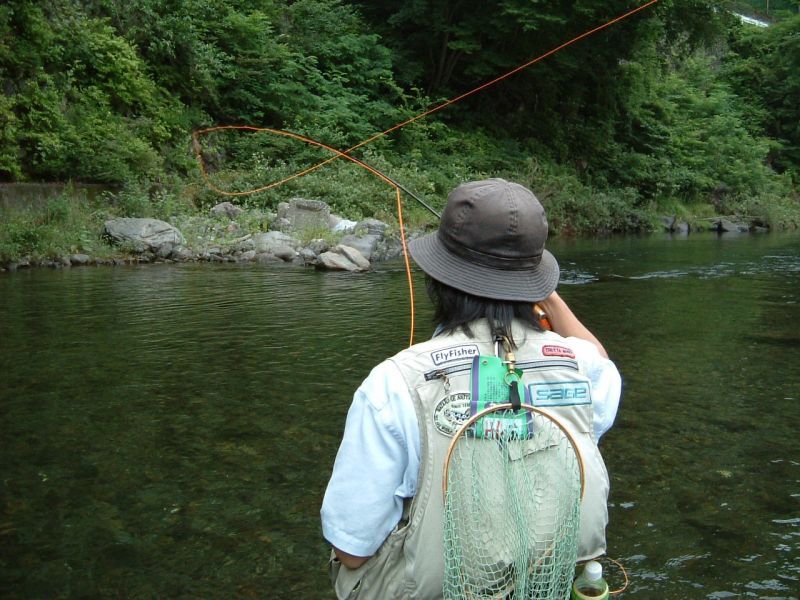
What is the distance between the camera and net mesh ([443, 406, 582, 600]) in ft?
5.09

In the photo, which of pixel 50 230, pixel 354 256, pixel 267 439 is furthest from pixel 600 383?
pixel 50 230

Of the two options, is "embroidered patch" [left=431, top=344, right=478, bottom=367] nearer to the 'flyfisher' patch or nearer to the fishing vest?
the fishing vest

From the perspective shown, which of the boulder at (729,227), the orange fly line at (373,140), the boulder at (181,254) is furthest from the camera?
the boulder at (729,227)

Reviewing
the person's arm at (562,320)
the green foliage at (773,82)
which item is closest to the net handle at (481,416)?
the person's arm at (562,320)

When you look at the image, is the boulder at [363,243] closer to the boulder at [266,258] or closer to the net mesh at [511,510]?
the boulder at [266,258]

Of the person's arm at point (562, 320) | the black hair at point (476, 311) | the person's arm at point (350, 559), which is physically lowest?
the person's arm at point (350, 559)

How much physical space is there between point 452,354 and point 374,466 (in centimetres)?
25

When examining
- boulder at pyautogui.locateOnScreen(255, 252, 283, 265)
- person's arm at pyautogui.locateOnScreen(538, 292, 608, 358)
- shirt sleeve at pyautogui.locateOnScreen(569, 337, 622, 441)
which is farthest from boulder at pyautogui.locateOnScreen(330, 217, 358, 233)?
shirt sleeve at pyautogui.locateOnScreen(569, 337, 622, 441)

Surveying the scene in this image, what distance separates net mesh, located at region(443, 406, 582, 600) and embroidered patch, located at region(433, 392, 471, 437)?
2 cm

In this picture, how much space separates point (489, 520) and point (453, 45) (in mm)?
24001

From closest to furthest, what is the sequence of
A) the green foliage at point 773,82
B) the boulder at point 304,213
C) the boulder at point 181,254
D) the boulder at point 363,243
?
the boulder at point 181,254
the boulder at point 363,243
the boulder at point 304,213
the green foliage at point 773,82

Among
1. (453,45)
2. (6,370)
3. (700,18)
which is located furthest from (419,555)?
(700,18)

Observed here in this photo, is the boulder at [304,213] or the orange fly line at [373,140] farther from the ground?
the orange fly line at [373,140]

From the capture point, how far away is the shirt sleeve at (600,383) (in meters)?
1.76
